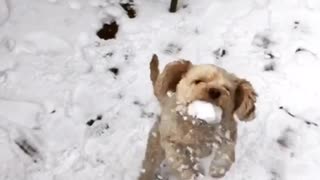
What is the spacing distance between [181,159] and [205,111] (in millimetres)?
320

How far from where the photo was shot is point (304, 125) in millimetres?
2791

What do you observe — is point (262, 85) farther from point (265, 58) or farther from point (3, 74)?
point (3, 74)

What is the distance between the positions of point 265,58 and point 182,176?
998 mm

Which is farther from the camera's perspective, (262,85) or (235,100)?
(262,85)

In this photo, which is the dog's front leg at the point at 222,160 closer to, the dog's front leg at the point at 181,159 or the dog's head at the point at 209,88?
the dog's front leg at the point at 181,159

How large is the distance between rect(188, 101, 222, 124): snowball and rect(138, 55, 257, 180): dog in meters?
0.02

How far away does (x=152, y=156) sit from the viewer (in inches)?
93.5

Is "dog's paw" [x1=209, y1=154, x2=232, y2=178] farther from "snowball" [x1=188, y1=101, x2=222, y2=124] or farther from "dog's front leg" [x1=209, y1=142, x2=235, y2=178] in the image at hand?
"snowball" [x1=188, y1=101, x2=222, y2=124]

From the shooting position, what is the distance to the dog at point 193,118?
201 cm

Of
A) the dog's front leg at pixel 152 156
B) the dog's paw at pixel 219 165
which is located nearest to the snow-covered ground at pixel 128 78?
the dog's front leg at pixel 152 156

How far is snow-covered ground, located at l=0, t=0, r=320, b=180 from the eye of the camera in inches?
103

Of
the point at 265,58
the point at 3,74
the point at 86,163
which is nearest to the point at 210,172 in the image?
the point at 86,163

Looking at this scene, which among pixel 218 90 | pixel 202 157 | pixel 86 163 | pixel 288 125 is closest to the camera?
pixel 218 90

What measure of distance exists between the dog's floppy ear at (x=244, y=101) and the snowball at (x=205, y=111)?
84 millimetres
